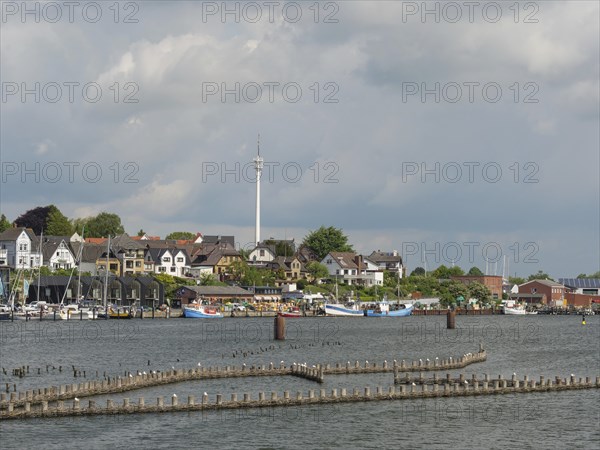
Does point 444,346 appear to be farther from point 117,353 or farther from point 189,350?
point 117,353

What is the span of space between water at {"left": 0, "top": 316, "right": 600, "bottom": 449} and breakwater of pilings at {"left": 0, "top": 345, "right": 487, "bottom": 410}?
1.05m

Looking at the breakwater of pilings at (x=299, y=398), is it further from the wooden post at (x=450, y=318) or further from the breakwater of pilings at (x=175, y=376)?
the wooden post at (x=450, y=318)

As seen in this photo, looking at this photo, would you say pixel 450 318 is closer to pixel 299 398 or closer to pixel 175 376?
pixel 175 376

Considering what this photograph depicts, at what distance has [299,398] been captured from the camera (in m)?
67.8

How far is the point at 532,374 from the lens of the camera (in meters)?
95.2

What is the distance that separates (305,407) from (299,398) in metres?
0.75

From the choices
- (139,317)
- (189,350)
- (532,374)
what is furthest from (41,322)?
(532,374)

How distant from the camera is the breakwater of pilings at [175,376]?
218ft

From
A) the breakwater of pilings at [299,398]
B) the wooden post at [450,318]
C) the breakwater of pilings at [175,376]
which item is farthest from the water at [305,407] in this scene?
the wooden post at [450,318]

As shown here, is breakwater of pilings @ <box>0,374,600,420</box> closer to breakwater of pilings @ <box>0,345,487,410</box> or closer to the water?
the water

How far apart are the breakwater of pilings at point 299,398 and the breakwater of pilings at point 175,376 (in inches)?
75.7

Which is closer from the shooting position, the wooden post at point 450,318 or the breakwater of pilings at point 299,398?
the breakwater of pilings at point 299,398

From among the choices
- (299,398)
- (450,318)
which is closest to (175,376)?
(299,398)

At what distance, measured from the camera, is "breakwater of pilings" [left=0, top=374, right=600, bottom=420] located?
61.8 meters
